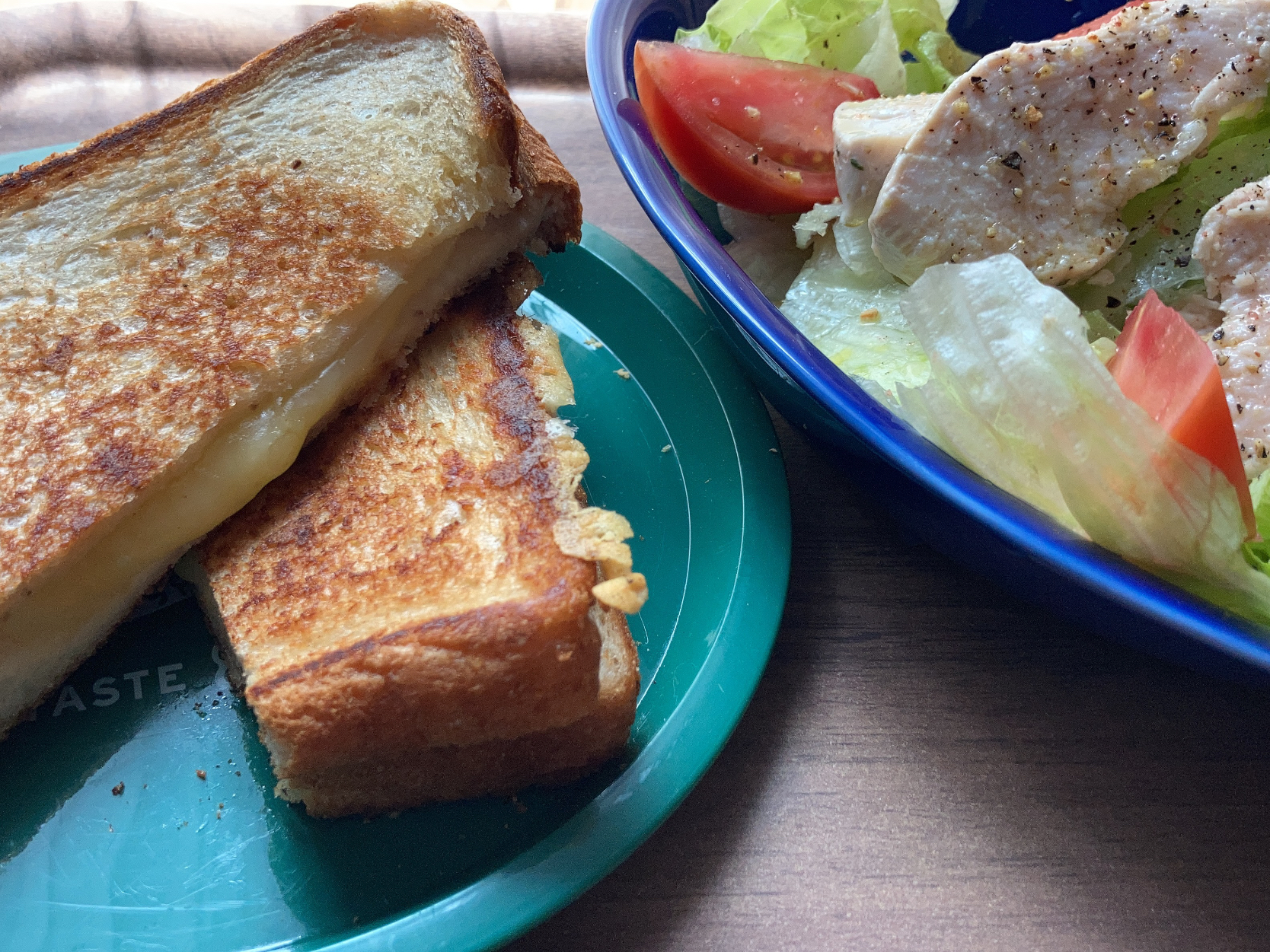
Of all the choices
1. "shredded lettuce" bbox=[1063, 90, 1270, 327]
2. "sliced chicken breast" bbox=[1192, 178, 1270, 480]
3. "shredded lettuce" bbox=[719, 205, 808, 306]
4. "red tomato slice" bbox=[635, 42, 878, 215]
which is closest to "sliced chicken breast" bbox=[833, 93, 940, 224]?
"red tomato slice" bbox=[635, 42, 878, 215]

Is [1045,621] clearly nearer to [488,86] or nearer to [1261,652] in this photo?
[1261,652]

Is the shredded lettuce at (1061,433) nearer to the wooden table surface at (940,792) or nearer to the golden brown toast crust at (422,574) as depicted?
the wooden table surface at (940,792)

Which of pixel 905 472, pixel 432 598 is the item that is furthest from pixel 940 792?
pixel 432 598

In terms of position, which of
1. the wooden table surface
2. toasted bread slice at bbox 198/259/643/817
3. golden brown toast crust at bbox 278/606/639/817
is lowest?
the wooden table surface

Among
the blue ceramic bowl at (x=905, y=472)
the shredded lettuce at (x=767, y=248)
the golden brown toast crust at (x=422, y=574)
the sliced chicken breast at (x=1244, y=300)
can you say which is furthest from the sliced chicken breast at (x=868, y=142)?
A: the golden brown toast crust at (x=422, y=574)

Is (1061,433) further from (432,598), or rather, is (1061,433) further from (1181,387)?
(432,598)

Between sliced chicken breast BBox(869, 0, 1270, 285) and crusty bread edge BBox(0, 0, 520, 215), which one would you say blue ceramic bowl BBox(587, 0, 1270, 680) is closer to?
crusty bread edge BBox(0, 0, 520, 215)
